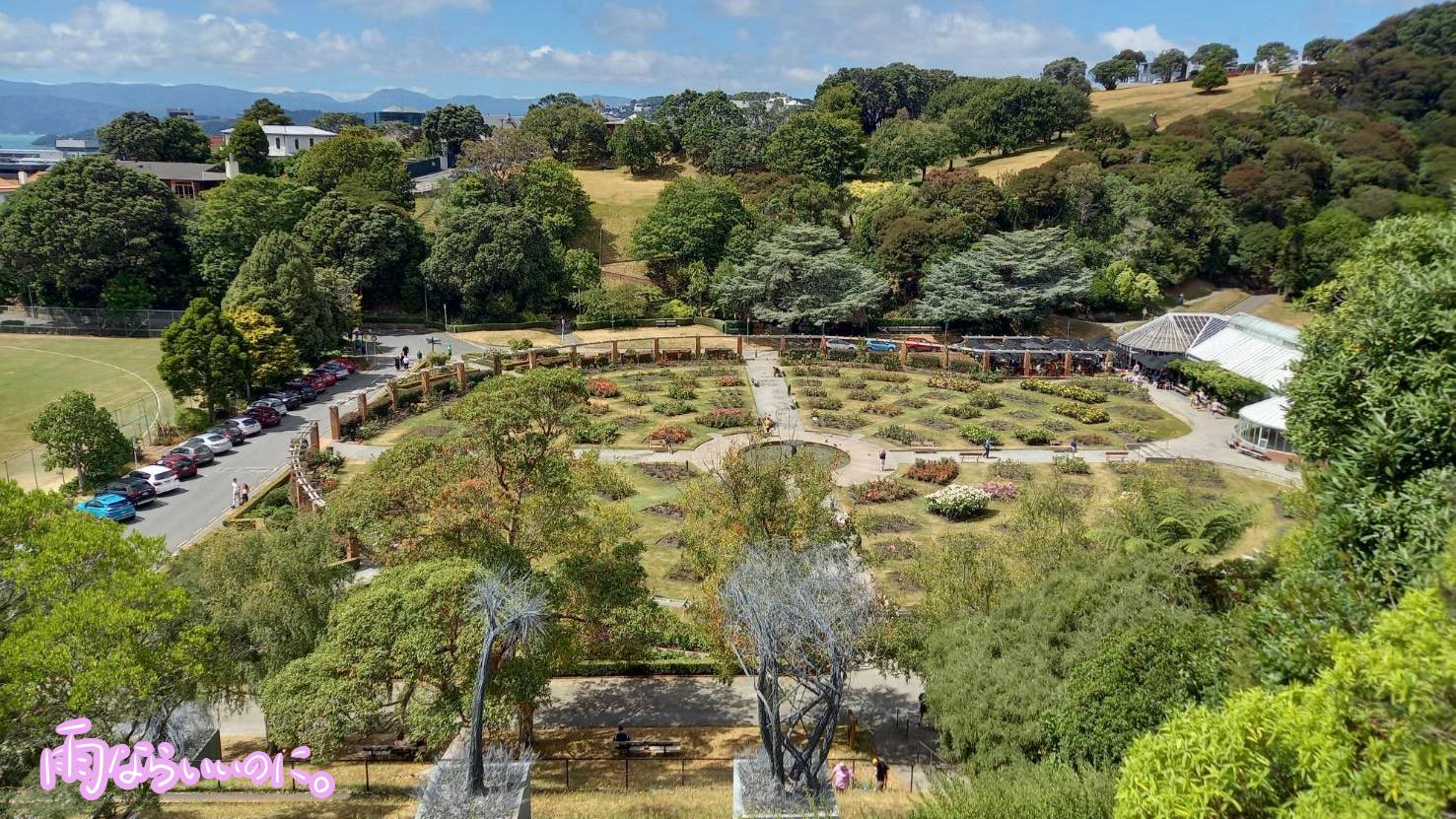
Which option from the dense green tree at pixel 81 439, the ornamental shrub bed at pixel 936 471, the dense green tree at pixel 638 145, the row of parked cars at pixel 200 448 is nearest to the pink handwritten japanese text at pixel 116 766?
the row of parked cars at pixel 200 448

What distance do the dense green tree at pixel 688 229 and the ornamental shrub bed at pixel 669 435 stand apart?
102 feet

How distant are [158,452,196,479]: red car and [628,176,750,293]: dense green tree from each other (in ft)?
132

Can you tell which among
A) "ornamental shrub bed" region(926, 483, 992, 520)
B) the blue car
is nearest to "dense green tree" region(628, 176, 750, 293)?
"ornamental shrub bed" region(926, 483, 992, 520)

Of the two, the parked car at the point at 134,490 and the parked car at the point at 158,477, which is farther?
the parked car at the point at 158,477

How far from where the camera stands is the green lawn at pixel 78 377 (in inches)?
1593

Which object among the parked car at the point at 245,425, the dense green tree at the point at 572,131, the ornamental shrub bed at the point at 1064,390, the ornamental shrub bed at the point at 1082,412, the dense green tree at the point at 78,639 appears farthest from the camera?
the dense green tree at the point at 572,131

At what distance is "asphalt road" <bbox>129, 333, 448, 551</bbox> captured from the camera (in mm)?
30641

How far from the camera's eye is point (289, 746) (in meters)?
14.0

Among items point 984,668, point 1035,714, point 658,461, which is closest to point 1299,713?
point 1035,714

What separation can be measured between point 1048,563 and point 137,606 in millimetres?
18284

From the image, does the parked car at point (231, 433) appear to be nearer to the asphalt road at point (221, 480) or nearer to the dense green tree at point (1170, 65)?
the asphalt road at point (221, 480)

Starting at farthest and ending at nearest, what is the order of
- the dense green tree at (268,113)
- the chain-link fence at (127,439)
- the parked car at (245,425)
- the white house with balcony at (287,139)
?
1. the dense green tree at (268,113)
2. the white house with balcony at (287,139)
3. the parked car at (245,425)
4. the chain-link fence at (127,439)

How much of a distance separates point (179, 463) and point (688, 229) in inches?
1668

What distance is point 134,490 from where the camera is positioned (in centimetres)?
3219
